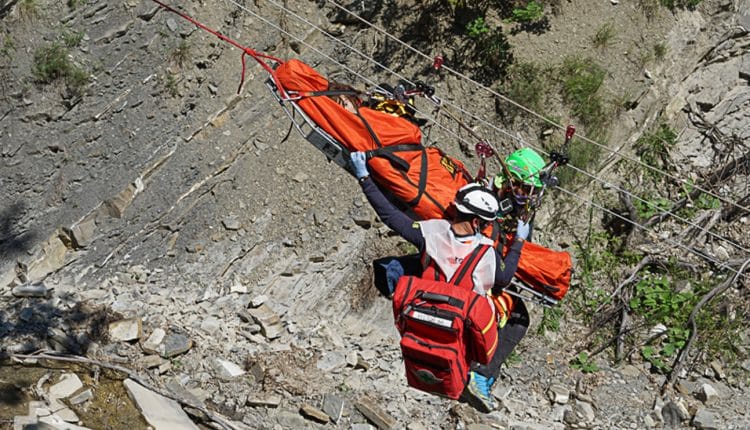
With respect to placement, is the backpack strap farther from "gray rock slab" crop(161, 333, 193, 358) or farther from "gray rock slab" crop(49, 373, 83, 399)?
"gray rock slab" crop(49, 373, 83, 399)

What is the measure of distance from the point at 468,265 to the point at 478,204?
456mm

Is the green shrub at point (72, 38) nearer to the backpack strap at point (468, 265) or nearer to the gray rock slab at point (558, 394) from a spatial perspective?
the backpack strap at point (468, 265)

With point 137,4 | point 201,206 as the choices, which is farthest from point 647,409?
point 137,4

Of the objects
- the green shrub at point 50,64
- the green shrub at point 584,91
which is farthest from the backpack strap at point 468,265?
the green shrub at point 50,64

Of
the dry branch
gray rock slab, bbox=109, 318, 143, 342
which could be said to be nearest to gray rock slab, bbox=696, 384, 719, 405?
the dry branch

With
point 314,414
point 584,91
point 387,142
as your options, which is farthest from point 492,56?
point 314,414

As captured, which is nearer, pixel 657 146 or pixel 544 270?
pixel 544 270

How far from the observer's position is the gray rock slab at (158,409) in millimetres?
7168

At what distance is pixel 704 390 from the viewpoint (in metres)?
8.63

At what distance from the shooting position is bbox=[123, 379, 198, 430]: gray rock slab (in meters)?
7.17

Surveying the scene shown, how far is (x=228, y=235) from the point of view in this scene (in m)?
9.36

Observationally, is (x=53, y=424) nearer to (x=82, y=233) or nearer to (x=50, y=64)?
(x=82, y=233)

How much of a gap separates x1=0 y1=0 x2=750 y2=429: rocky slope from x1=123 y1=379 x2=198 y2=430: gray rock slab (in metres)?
0.12

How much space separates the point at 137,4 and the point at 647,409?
25.3ft
